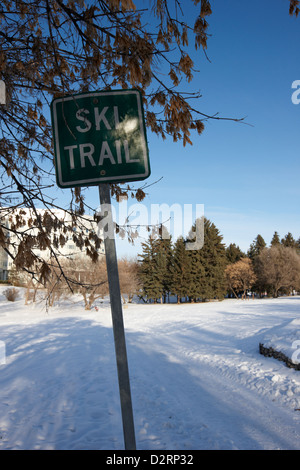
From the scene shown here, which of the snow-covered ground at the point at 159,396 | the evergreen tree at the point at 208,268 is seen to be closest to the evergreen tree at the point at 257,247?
the evergreen tree at the point at 208,268

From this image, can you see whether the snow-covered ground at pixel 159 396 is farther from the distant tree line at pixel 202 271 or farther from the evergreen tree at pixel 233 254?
the evergreen tree at pixel 233 254

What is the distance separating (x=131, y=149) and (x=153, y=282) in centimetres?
4950

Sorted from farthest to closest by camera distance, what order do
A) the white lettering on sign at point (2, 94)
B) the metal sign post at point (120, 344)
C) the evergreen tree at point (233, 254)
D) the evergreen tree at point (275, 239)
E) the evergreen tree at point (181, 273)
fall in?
the evergreen tree at point (275, 239)
the evergreen tree at point (233, 254)
the evergreen tree at point (181, 273)
the white lettering on sign at point (2, 94)
the metal sign post at point (120, 344)

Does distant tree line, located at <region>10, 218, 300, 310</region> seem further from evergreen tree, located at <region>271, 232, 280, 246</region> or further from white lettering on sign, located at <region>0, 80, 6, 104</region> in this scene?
white lettering on sign, located at <region>0, 80, 6, 104</region>

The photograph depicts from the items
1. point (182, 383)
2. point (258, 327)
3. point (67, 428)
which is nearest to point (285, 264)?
point (258, 327)

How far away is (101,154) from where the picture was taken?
5.87 ft

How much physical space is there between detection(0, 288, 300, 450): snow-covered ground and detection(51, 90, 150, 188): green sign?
4316mm

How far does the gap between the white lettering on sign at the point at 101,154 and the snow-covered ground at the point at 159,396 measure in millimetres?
4365

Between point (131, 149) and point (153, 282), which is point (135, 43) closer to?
point (131, 149)

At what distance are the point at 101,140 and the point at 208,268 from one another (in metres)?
50.6

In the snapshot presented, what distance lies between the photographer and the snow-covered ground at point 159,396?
15.8ft

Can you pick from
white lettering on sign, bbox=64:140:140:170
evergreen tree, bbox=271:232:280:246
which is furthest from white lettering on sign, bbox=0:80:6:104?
evergreen tree, bbox=271:232:280:246

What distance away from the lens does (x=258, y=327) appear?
17.5 meters

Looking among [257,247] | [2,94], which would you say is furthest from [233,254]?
[2,94]
